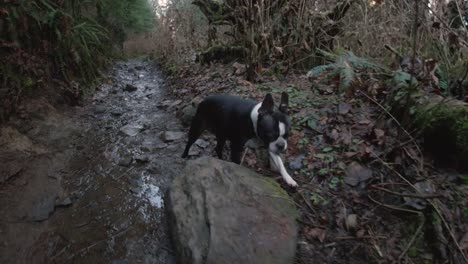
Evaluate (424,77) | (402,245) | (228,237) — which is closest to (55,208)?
(228,237)

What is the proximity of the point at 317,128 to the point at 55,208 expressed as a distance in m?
2.83

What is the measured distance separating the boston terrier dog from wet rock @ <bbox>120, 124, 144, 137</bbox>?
3.98 feet

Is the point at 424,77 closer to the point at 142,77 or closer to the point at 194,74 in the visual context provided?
the point at 194,74

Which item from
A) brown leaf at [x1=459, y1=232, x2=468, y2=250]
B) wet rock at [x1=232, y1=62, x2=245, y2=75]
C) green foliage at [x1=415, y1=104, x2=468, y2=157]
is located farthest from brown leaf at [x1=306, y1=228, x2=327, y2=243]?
wet rock at [x1=232, y1=62, x2=245, y2=75]

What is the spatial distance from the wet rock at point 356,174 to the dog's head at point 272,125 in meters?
0.64

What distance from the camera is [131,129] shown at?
15.6 ft

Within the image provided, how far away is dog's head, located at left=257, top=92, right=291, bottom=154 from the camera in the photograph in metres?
2.73

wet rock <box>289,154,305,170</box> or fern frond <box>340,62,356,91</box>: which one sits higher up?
fern frond <box>340,62,356,91</box>

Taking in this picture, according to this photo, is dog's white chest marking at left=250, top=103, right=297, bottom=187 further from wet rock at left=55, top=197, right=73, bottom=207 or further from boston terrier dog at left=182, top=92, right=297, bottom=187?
wet rock at left=55, top=197, right=73, bottom=207

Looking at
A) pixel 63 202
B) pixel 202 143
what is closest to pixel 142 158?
pixel 202 143

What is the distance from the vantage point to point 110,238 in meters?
2.62

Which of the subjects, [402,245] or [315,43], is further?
[315,43]

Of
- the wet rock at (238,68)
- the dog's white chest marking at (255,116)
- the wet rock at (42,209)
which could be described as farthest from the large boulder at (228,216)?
the wet rock at (238,68)

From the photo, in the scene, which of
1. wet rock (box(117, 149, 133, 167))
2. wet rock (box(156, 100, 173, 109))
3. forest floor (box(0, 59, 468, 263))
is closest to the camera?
forest floor (box(0, 59, 468, 263))
